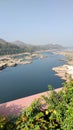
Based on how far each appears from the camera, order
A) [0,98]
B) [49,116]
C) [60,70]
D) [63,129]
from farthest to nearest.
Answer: [60,70] → [0,98] → [49,116] → [63,129]

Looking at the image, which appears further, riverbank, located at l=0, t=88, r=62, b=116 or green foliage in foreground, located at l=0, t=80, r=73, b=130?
riverbank, located at l=0, t=88, r=62, b=116

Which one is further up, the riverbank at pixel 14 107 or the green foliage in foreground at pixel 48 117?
the green foliage in foreground at pixel 48 117

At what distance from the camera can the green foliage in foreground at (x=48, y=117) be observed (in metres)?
8.01

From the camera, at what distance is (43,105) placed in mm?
9945

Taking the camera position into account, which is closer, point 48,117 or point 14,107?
point 48,117

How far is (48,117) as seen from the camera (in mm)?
9305

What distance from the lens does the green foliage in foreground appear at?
8.01 m

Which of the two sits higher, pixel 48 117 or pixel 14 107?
pixel 48 117

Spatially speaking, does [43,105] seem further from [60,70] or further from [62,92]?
[60,70]

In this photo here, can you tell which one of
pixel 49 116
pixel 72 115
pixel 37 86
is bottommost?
pixel 37 86

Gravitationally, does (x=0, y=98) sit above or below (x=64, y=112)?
below

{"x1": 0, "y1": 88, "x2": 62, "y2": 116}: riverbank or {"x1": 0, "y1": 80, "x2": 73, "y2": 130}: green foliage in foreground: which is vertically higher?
{"x1": 0, "y1": 80, "x2": 73, "y2": 130}: green foliage in foreground

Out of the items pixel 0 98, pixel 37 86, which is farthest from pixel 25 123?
pixel 37 86

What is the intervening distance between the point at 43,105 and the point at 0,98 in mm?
22219
